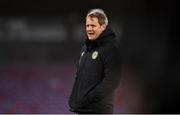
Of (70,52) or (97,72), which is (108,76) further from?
(70,52)

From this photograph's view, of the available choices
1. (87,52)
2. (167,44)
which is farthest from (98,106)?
(167,44)

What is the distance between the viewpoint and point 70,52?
4.50m

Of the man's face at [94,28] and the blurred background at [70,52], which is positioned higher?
the man's face at [94,28]

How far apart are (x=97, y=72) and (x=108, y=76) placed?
0.07m

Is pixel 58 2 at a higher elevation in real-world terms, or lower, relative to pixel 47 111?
higher

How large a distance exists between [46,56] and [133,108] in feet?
3.11

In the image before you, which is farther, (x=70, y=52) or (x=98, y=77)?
(x=70, y=52)

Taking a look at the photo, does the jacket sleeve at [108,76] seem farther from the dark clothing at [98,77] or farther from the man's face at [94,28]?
the man's face at [94,28]

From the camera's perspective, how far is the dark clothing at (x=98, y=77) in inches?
116

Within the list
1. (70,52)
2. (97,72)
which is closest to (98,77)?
(97,72)

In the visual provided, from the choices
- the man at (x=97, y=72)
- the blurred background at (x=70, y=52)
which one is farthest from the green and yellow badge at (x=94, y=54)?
the blurred background at (x=70, y=52)

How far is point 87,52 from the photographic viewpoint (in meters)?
3.06

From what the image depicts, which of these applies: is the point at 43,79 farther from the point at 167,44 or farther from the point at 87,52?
the point at 87,52

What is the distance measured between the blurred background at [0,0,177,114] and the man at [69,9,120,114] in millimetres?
1222
